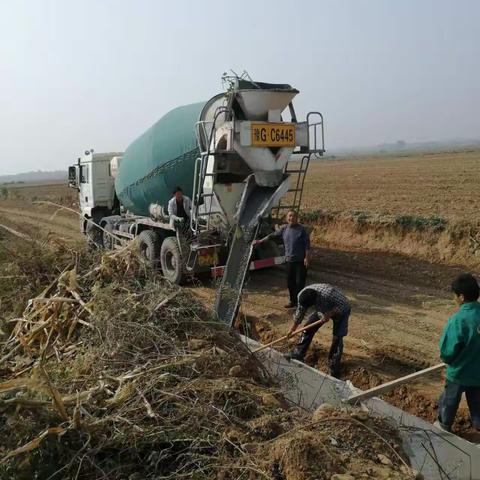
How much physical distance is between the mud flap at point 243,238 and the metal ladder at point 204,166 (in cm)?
56

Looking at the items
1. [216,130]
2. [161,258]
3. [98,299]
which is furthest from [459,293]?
[161,258]

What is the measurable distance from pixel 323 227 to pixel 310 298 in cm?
915

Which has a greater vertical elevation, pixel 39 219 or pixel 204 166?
pixel 204 166

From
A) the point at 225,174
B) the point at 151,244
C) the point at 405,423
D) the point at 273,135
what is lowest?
the point at 405,423

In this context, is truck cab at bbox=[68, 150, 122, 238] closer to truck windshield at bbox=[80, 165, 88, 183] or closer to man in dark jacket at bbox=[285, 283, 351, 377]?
truck windshield at bbox=[80, 165, 88, 183]

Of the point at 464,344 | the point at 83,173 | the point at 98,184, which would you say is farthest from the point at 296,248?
the point at 83,173

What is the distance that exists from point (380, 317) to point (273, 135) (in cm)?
361

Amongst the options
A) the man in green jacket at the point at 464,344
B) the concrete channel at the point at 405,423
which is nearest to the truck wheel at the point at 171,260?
the concrete channel at the point at 405,423

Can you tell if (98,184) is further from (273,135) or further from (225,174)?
(273,135)

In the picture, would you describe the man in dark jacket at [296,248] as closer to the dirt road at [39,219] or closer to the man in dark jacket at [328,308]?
the man in dark jacket at [328,308]

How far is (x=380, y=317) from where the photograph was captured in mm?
7789

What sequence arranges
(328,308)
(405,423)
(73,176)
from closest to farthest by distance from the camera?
(405,423)
(328,308)
(73,176)

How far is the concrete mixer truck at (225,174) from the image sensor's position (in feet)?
28.5

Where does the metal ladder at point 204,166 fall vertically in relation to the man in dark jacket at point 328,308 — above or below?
above
